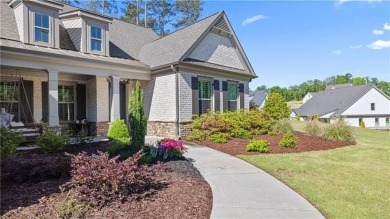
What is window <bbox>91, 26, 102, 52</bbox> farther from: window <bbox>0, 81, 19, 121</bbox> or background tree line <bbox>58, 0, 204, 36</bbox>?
background tree line <bbox>58, 0, 204, 36</bbox>

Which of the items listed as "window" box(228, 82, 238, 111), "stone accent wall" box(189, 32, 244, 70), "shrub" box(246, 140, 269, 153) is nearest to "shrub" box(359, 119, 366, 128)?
"stone accent wall" box(189, 32, 244, 70)

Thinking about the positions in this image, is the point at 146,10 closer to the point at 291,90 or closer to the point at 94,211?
the point at 94,211

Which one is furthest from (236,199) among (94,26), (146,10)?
(146,10)

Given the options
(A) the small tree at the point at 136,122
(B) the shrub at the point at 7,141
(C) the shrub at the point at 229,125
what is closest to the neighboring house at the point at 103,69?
(C) the shrub at the point at 229,125

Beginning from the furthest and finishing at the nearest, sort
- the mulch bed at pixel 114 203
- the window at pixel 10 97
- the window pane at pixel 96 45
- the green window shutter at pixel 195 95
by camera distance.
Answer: the green window shutter at pixel 195 95 → the window pane at pixel 96 45 → the window at pixel 10 97 → the mulch bed at pixel 114 203

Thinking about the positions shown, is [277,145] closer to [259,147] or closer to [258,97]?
[259,147]

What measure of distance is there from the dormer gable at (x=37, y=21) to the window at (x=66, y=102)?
274 cm

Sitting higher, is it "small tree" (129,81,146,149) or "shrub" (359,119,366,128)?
"small tree" (129,81,146,149)

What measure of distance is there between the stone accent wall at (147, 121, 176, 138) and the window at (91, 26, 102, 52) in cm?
465

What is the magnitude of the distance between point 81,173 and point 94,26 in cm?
1072

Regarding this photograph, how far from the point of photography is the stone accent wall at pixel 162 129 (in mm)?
13609

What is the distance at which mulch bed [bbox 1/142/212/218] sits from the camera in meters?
3.90

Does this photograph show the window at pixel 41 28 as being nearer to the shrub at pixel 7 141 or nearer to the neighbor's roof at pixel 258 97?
the shrub at pixel 7 141

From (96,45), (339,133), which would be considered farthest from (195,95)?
(339,133)
